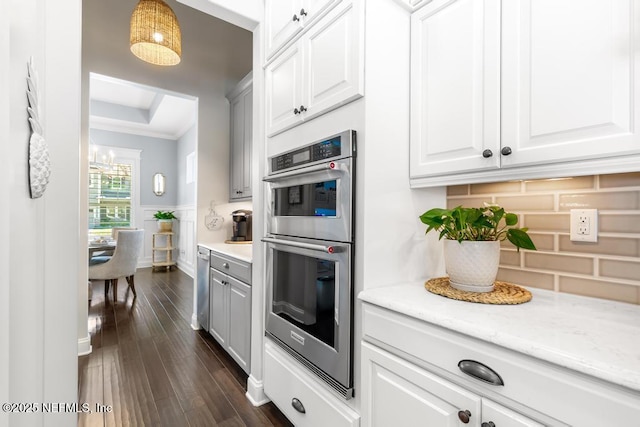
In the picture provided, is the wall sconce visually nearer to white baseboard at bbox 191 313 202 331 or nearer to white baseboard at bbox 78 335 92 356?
white baseboard at bbox 191 313 202 331

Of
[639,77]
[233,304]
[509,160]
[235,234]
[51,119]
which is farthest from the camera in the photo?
[235,234]

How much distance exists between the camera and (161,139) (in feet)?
21.9

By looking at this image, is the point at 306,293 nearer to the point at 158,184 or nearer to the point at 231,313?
the point at 231,313

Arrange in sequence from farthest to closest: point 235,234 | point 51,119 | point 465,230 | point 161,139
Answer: point 161,139 → point 235,234 → point 465,230 → point 51,119

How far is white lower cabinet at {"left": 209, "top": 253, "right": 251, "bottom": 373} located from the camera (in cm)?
214

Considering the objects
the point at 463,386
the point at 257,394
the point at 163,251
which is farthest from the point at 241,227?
the point at 163,251

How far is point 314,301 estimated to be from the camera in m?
1.48

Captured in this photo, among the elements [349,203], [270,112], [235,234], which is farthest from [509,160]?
[235,234]

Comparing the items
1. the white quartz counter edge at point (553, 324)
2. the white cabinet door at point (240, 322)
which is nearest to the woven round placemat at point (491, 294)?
the white quartz counter edge at point (553, 324)

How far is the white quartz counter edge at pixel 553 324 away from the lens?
66 cm

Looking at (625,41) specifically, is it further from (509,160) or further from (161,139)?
(161,139)

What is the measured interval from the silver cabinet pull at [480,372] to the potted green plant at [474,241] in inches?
14.9

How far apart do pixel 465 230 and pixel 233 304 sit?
181 cm

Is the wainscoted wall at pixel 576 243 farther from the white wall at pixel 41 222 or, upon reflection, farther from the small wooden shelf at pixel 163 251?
the small wooden shelf at pixel 163 251
